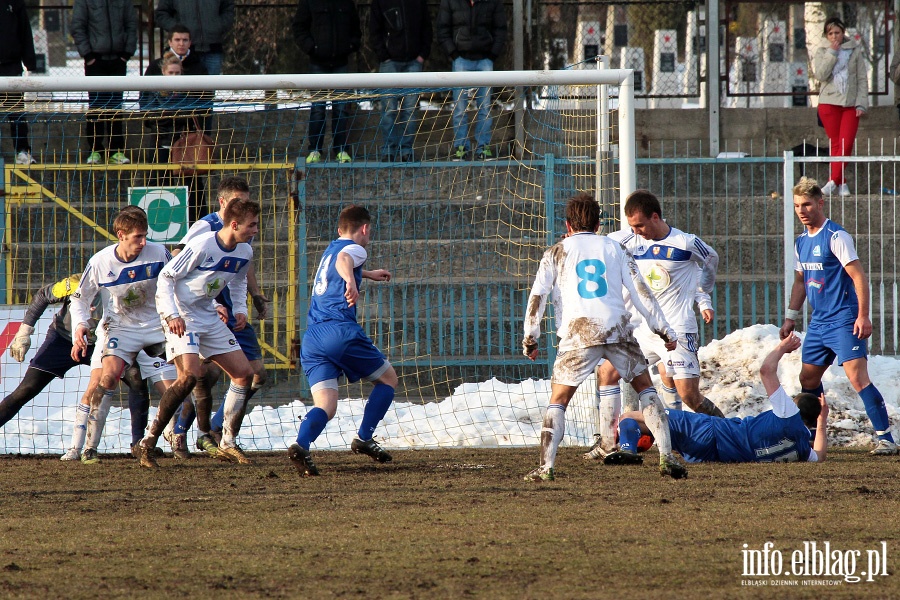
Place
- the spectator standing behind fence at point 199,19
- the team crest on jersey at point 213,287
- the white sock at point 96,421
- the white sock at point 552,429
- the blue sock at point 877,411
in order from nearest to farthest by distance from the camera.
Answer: the white sock at point 552,429
the team crest on jersey at point 213,287
the blue sock at point 877,411
the white sock at point 96,421
the spectator standing behind fence at point 199,19

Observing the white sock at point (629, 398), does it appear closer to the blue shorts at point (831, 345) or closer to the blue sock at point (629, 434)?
the blue sock at point (629, 434)

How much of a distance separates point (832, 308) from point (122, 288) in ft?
16.5

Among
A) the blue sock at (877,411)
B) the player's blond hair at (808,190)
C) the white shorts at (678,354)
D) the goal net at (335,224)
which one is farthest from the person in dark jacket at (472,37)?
the blue sock at (877,411)

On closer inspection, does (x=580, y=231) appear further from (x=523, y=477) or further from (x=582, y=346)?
(x=523, y=477)

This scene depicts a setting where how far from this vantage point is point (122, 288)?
784 centimetres

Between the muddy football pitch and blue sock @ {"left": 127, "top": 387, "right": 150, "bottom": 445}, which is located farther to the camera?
blue sock @ {"left": 127, "top": 387, "right": 150, "bottom": 445}

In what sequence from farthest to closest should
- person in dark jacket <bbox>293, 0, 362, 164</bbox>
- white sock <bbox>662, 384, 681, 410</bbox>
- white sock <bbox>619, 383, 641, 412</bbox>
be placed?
person in dark jacket <bbox>293, 0, 362, 164</bbox>
white sock <bbox>619, 383, 641, 412</bbox>
white sock <bbox>662, 384, 681, 410</bbox>

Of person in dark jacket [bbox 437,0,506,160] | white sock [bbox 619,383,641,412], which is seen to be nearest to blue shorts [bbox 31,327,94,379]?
white sock [bbox 619,383,641,412]

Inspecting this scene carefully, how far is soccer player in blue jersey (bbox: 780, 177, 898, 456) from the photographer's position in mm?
7824

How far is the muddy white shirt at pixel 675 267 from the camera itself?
309 inches

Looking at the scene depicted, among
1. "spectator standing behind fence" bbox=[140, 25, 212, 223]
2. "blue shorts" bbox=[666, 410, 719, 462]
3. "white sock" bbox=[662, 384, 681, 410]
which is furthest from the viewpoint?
"spectator standing behind fence" bbox=[140, 25, 212, 223]

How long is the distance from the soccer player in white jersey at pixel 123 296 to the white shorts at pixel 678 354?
3.49 metres

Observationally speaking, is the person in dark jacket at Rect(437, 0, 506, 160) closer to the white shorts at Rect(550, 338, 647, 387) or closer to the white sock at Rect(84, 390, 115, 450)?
the white sock at Rect(84, 390, 115, 450)

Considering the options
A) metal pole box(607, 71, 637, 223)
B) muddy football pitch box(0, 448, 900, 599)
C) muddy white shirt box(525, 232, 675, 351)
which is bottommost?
muddy football pitch box(0, 448, 900, 599)
